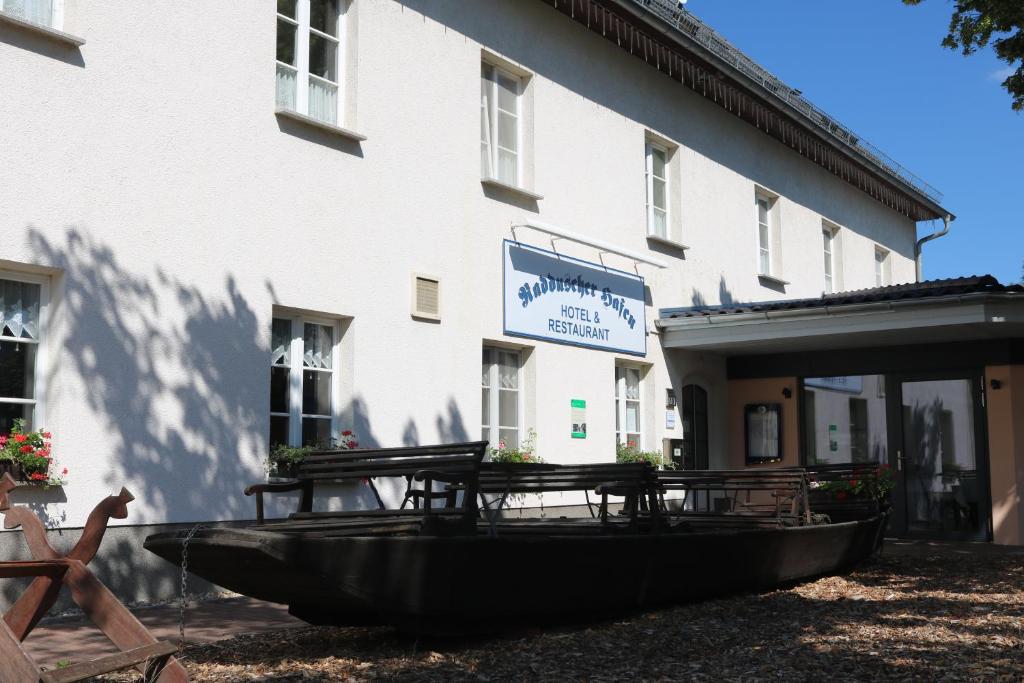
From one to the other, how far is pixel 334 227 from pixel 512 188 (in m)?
2.77

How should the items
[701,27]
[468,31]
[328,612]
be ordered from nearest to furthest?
[328,612]
[468,31]
[701,27]

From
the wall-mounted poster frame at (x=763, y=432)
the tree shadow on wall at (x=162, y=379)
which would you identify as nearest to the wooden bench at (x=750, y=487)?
the tree shadow on wall at (x=162, y=379)

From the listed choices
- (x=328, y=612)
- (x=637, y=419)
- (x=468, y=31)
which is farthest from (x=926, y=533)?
(x=328, y=612)

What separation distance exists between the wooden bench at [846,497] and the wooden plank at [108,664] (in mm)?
8028

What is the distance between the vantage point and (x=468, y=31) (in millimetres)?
12188

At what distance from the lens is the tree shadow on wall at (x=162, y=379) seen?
809 cm

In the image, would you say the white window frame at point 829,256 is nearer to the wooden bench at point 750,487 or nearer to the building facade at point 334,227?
the building facade at point 334,227

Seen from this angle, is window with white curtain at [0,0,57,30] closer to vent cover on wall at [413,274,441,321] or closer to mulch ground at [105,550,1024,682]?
vent cover on wall at [413,274,441,321]

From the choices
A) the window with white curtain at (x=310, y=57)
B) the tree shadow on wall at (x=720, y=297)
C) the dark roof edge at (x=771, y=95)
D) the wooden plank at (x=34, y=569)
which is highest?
the dark roof edge at (x=771, y=95)

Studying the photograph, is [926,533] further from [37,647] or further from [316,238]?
[37,647]

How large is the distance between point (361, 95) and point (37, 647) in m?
6.08

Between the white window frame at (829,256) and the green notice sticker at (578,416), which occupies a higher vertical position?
the white window frame at (829,256)

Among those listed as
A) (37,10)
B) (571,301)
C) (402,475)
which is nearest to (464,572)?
(402,475)

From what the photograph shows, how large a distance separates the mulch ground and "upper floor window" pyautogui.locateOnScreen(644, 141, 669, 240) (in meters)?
7.97
